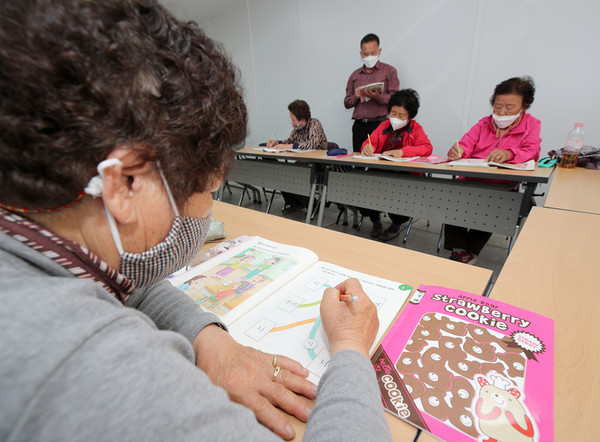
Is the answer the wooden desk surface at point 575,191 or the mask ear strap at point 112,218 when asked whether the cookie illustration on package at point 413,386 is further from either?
the wooden desk surface at point 575,191

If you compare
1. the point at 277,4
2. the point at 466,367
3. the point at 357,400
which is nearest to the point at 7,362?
the point at 357,400

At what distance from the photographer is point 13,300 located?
25 cm

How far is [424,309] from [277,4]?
542cm

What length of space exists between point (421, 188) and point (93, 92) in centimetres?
218

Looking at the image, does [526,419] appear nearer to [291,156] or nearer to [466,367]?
[466,367]

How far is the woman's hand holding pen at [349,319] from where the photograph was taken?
465 mm

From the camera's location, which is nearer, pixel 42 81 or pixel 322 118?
pixel 42 81

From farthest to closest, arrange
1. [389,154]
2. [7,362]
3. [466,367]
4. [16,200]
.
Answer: [389,154], [466,367], [16,200], [7,362]

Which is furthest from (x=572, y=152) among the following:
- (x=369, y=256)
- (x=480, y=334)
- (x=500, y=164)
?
(x=480, y=334)

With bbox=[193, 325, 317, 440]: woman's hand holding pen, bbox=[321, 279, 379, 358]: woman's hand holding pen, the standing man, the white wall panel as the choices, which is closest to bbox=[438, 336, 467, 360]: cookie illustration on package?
bbox=[321, 279, 379, 358]: woman's hand holding pen

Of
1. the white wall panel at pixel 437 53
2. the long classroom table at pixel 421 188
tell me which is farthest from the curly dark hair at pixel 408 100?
the white wall panel at pixel 437 53

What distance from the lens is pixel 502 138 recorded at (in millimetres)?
2193

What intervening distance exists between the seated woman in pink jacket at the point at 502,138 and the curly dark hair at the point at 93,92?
2201mm

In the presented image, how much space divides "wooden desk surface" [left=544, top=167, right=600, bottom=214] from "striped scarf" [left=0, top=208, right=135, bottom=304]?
5.16 feet
